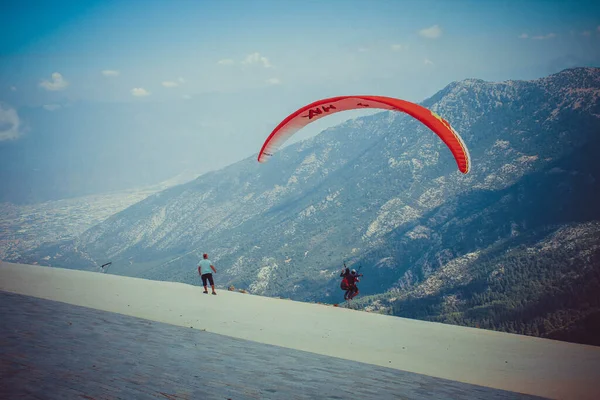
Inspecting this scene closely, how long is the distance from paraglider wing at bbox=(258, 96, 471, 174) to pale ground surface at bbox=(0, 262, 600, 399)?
579 centimetres

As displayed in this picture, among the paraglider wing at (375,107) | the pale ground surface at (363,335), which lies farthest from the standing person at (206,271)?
the paraglider wing at (375,107)

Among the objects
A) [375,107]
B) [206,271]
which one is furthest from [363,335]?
[206,271]

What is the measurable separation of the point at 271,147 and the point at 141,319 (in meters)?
9.57

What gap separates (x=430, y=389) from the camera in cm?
871

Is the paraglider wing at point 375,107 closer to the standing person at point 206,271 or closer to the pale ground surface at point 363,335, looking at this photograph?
the standing person at point 206,271

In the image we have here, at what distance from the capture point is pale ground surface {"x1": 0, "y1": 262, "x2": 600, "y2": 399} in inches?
410

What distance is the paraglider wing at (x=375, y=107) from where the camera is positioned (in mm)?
16969

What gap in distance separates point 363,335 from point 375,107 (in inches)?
338

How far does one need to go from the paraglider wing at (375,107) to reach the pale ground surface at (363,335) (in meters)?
5.79

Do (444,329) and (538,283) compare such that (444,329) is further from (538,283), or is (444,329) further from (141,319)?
(538,283)

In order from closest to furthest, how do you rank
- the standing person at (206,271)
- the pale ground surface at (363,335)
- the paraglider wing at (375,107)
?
1. the pale ground surface at (363,335)
2. the paraglider wing at (375,107)
3. the standing person at (206,271)

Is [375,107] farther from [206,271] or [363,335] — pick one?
[206,271]

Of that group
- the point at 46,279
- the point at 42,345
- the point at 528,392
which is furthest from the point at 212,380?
the point at 46,279

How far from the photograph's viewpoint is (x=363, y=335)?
46.1ft
